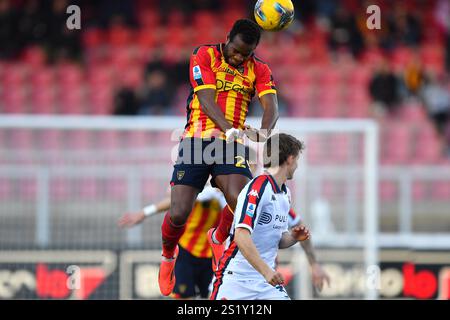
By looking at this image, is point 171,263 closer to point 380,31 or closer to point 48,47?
point 48,47

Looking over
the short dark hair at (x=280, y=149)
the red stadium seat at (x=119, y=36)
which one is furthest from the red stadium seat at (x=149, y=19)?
the short dark hair at (x=280, y=149)

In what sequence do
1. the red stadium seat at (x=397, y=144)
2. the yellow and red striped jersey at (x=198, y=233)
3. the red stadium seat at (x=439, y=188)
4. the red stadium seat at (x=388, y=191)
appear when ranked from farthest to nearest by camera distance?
the red stadium seat at (x=397, y=144) → the red stadium seat at (x=439, y=188) → the red stadium seat at (x=388, y=191) → the yellow and red striped jersey at (x=198, y=233)

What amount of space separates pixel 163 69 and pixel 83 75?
183 cm

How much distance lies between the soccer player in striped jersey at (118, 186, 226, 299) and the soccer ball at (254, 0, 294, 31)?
224 cm

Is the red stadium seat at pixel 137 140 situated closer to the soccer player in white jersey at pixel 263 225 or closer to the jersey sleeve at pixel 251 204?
the soccer player in white jersey at pixel 263 225

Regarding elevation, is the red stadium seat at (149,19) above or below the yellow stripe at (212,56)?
above

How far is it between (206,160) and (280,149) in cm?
112

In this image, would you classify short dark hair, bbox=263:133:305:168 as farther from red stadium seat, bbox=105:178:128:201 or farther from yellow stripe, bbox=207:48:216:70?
red stadium seat, bbox=105:178:128:201

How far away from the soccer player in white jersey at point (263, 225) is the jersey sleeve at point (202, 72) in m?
1.03

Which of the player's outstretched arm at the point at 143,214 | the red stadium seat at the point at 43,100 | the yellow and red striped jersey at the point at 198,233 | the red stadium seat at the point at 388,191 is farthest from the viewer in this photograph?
the red stadium seat at the point at 43,100

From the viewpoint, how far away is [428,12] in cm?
2059

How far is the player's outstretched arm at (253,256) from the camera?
630 centimetres
